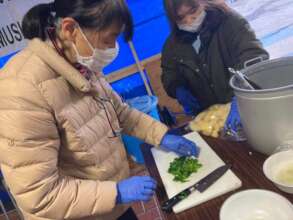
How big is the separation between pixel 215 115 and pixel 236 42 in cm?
46

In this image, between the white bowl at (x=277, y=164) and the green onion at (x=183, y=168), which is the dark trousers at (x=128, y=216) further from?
the white bowl at (x=277, y=164)

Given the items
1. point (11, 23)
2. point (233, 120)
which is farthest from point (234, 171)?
point (11, 23)

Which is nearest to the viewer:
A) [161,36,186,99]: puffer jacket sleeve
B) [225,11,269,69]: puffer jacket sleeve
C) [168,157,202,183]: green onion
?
[168,157,202,183]: green onion

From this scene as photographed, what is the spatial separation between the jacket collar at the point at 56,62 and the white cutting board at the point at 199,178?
392 mm

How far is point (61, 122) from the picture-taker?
3.02 ft

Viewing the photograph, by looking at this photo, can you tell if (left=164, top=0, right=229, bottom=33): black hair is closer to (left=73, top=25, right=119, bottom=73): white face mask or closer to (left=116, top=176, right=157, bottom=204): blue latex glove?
(left=73, top=25, right=119, bottom=73): white face mask

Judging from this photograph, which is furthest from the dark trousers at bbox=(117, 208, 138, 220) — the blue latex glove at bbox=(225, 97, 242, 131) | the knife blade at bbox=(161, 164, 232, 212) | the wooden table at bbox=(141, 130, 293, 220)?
the blue latex glove at bbox=(225, 97, 242, 131)

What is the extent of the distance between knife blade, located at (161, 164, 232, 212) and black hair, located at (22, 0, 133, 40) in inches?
19.5

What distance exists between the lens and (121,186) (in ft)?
3.18

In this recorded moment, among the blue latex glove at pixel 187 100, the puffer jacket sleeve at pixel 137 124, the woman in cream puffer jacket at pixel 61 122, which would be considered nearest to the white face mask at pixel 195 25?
the blue latex glove at pixel 187 100

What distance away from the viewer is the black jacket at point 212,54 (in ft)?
4.91

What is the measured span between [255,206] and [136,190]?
1.08 ft

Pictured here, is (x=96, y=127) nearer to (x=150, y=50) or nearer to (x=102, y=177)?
(x=102, y=177)

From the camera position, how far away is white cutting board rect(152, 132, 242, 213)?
893 mm
